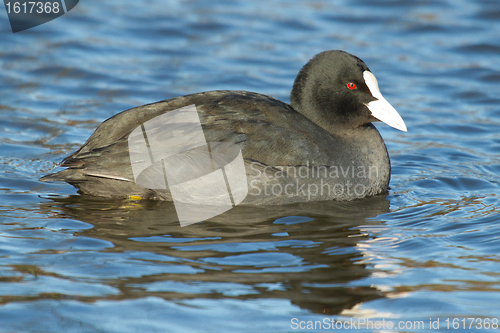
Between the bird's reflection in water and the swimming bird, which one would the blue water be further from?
the swimming bird

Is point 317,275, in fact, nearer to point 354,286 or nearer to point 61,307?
point 354,286

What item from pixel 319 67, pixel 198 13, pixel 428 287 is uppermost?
pixel 198 13

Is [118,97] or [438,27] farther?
[438,27]

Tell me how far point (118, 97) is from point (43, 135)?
1.55 meters

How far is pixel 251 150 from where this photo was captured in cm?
457

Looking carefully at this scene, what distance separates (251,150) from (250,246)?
86 centimetres

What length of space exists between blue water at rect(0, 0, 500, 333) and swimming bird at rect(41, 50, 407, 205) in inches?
6.7

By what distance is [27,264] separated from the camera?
362 centimetres

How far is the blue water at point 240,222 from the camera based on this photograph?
10.6 feet

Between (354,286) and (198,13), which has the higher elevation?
(198,13)

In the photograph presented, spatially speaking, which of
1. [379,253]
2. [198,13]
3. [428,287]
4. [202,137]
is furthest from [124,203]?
[198,13]

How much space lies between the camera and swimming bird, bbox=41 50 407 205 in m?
4.54

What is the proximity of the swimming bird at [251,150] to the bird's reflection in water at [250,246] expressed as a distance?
0.52 feet

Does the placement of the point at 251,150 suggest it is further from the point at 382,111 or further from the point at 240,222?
the point at 382,111
